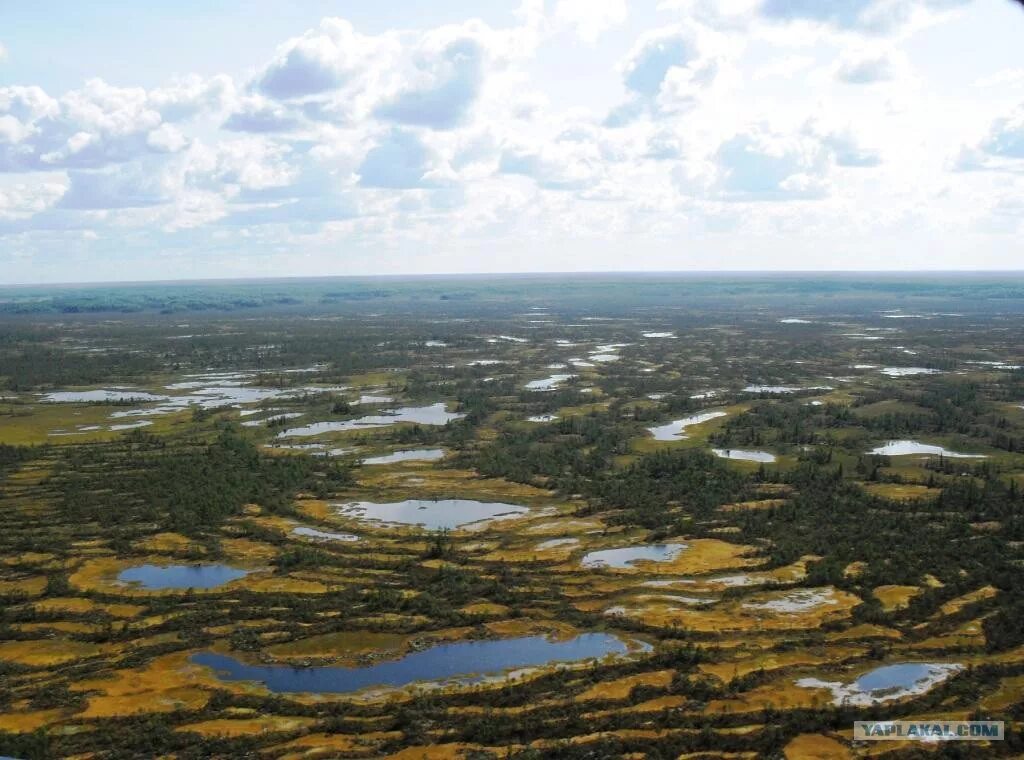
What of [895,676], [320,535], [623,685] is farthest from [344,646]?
[895,676]

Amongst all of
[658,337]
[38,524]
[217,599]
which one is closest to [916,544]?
[217,599]

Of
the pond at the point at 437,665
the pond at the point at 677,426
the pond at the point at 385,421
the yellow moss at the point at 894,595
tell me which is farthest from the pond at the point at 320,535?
the pond at the point at 677,426

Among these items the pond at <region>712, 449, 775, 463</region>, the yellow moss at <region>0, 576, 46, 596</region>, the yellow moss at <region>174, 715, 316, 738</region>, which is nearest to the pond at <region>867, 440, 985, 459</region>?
the pond at <region>712, 449, 775, 463</region>

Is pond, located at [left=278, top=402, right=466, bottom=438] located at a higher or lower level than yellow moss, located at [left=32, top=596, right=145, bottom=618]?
higher

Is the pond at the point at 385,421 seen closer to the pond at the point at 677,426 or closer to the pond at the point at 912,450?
the pond at the point at 677,426

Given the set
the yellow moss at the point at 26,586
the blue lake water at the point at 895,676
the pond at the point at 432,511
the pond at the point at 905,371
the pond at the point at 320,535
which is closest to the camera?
the blue lake water at the point at 895,676

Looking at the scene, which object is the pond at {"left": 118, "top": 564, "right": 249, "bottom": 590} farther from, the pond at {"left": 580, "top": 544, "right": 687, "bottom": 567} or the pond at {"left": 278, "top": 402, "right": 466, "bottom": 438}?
the pond at {"left": 278, "top": 402, "right": 466, "bottom": 438}
